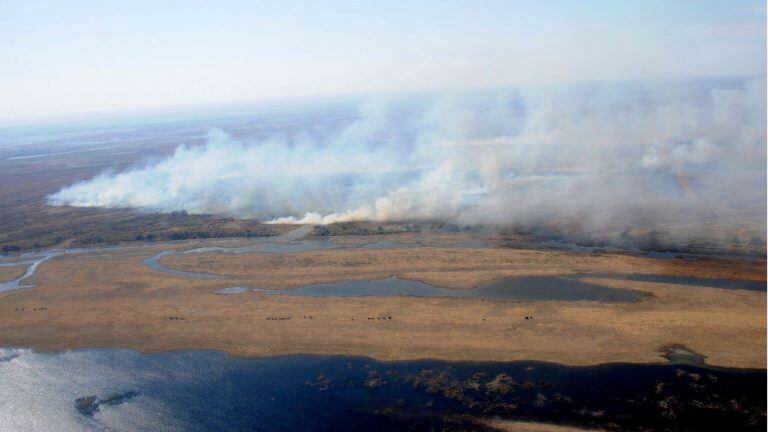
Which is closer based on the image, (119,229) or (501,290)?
(501,290)

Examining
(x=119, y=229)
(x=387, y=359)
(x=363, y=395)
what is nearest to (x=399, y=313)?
(x=387, y=359)

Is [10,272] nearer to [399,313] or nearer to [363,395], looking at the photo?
[399,313]

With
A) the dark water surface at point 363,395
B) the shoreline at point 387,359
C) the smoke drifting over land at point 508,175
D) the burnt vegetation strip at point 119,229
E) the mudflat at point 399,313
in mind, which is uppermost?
the smoke drifting over land at point 508,175

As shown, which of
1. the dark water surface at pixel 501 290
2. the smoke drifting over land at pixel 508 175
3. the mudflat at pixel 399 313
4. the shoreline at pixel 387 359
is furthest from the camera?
the smoke drifting over land at pixel 508 175

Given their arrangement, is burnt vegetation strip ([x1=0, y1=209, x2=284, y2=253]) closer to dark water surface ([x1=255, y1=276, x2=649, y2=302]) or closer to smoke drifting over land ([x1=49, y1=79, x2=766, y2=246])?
smoke drifting over land ([x1=49, y1=79, x2=766, y2=246])

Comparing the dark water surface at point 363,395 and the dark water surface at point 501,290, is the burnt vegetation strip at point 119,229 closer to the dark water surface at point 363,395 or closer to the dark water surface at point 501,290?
the dark water surface at point 501,290

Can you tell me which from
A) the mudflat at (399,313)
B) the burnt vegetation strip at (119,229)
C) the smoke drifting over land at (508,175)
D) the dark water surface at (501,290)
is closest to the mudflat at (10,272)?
the mudflat at (399,313)

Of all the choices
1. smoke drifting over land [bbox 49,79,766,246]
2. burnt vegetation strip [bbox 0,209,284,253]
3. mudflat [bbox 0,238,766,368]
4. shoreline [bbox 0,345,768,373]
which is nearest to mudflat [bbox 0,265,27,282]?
mudflat [bbox 0,238,766,368]

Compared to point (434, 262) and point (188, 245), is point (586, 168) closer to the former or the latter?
point (434, 262)
